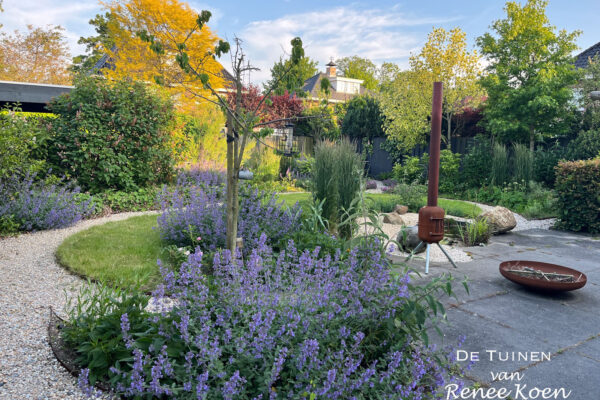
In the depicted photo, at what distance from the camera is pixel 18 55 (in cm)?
2281

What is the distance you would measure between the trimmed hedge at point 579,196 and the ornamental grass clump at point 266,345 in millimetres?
6169

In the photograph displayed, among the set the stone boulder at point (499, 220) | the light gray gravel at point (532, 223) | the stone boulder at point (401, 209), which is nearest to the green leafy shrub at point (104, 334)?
the stone boulder at point (499, 220)

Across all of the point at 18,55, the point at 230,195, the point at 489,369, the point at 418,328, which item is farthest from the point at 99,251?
the point at 18,55

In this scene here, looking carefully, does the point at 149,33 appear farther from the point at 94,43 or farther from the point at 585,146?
the point at 585,146

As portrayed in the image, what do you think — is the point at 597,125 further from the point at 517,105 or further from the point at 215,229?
the point at 215,229

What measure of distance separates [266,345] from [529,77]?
39.9 feet

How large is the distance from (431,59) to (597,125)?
5.36 m

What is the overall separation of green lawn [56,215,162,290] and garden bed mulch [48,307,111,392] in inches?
22.2

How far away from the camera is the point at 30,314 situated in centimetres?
288

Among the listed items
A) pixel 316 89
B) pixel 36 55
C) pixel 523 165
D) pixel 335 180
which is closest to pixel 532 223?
pixel 523 165

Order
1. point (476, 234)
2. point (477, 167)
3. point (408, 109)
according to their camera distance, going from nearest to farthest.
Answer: point (476, 234) → point (477, 167) → point (408, 109)

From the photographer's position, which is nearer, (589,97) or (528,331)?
(528,331)

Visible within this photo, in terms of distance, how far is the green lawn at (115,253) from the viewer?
3.62 m

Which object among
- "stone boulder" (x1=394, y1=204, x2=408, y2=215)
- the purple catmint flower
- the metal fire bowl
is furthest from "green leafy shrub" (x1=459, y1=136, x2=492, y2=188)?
the purple catmint flower
